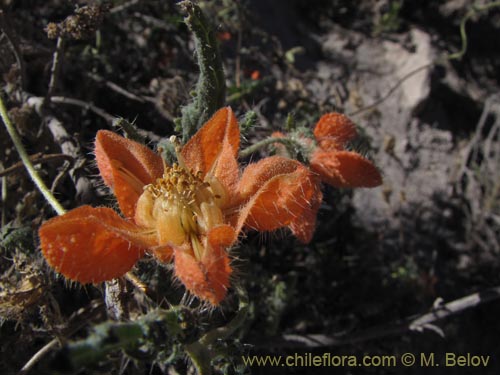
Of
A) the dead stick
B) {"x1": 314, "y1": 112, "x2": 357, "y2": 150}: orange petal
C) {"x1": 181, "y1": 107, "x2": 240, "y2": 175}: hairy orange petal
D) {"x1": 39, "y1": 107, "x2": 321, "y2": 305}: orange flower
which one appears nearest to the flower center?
{"x1": 39, "y1": 107, "x2": 321, "y2": 305}: orange flower

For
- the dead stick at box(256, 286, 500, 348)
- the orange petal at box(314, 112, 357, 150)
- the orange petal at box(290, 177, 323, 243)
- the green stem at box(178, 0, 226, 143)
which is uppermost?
the green stem at box(178, 0, 226, 143)

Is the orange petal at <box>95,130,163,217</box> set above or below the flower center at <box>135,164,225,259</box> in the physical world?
above

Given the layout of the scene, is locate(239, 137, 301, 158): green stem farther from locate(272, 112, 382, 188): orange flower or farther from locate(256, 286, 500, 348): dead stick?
locate(256, 286, 500, 348): dead stick

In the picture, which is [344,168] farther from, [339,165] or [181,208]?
[181,208]

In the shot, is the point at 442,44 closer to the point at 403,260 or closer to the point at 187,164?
the point at 403,260

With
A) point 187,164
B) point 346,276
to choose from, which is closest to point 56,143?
point 187,164

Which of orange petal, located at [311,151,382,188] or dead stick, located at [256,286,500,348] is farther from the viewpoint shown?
dead stick, located at [256,286,500,348]

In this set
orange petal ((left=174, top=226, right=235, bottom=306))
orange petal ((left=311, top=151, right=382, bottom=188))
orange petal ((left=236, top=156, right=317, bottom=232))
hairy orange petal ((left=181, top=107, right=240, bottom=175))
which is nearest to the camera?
orange petal ((left=174, top=226, right=235, bottom=306))
